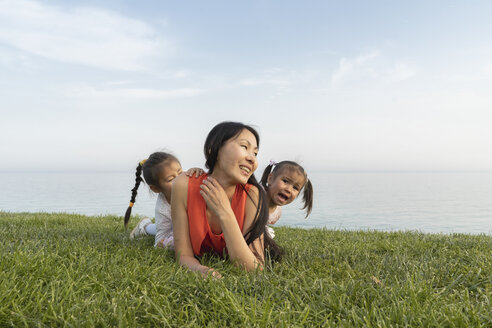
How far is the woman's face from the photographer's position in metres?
2.83

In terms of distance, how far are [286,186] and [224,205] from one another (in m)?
1.88

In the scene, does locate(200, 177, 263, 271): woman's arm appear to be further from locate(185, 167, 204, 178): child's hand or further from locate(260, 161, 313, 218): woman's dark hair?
locate(260, 161, 313, 218): woman's dark hair

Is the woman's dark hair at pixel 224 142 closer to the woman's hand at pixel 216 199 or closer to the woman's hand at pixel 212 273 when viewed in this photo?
the woman's hand at pixel 216 199

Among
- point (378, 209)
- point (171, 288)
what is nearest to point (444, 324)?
point (171, 288)

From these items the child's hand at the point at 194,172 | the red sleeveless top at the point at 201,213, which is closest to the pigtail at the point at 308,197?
the red sleeveless top at the point at 201,213

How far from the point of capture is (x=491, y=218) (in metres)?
22.2

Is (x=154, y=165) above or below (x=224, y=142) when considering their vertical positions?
below

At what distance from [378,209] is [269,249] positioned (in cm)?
2553

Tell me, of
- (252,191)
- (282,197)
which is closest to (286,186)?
(282,197)

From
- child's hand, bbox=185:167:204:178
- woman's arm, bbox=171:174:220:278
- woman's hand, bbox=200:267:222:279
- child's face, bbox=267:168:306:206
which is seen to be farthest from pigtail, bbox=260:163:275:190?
woman's hand, bbox=200:267:222:279

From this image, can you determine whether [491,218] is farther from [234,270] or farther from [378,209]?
[234,270]

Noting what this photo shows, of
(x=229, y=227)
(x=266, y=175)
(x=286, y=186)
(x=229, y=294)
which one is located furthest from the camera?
(x=266, y=175)

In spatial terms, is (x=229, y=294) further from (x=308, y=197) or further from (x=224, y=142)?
(x=308, y=197)

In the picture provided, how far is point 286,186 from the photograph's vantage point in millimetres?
4586
